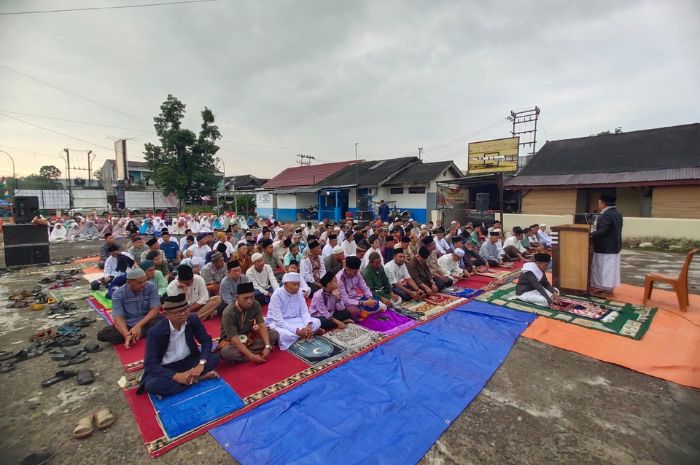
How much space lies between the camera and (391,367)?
12.1 feet

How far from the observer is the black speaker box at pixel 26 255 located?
943 centimetres

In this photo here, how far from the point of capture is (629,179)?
13.9 meters

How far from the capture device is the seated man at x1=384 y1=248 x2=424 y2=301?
609cm

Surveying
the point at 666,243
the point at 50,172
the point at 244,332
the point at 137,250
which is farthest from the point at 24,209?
the point at 50,172

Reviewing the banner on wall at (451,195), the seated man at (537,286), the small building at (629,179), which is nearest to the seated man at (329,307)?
the seated man at (537,286)

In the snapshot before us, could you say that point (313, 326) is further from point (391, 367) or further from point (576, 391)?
point (576, 391)

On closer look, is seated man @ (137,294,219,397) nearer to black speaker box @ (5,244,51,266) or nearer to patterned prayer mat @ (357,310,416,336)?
patterned prayer mat @ (357,310,416,336)

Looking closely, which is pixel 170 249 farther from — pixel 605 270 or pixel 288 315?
pixel 605 270

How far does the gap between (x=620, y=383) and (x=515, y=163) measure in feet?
62.5

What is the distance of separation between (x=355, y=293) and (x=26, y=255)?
10.6 m

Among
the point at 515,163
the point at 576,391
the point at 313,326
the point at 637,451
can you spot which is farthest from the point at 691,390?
the point at 515,163

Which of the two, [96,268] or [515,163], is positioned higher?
[515,163]

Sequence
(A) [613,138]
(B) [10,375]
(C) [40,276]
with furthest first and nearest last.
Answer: (A) [613,138] → (C) [40,276] → (B) [10,375]

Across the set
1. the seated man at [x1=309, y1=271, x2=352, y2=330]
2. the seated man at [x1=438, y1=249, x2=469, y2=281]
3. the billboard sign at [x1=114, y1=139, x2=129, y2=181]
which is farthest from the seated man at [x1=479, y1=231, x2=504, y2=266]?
the billboard sign at [x1=114, y1=139, x2=129, y2=181]
